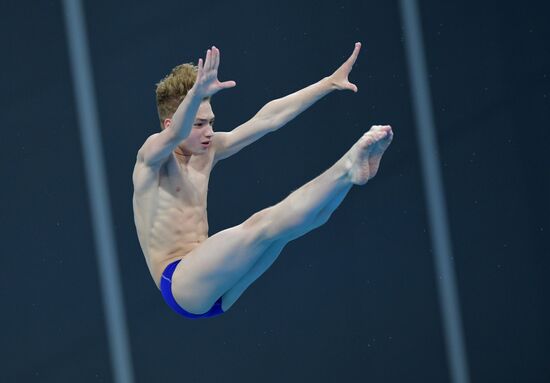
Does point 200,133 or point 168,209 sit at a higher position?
point 200,133

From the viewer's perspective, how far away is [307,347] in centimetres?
437

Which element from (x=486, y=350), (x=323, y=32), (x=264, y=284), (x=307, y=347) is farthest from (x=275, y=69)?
(x=486, y=350)

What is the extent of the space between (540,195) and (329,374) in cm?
118

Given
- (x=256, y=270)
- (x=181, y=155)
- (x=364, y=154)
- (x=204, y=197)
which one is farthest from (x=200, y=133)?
(x=364, y=154)

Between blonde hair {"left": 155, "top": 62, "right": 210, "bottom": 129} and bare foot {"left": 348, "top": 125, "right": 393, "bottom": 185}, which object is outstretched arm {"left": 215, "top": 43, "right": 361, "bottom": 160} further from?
bare foot {"left": 348, "top": 125, "right": 393, "bottom": 185}

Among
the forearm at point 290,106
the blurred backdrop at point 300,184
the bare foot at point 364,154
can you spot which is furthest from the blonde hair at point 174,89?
the blurred backdrop at point 300,184

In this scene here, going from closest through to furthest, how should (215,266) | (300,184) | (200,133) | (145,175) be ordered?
(215,266) → (145,175) → (200,133) → (300,184)

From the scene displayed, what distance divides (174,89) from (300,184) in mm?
1227

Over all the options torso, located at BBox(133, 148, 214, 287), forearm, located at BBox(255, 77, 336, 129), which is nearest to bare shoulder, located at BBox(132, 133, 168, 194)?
torso, located at BBox(133, 148, 214, 287)

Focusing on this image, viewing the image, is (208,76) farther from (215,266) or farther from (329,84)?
(329,84)

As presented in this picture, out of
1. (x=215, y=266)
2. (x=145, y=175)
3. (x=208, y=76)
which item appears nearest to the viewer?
(x=208, y=76)

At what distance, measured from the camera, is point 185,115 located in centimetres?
288

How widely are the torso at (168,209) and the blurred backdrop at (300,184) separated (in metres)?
1.15

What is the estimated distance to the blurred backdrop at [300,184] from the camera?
4.23 metres
